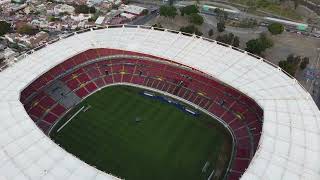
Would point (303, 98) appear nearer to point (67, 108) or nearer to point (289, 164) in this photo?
point (289, 164)

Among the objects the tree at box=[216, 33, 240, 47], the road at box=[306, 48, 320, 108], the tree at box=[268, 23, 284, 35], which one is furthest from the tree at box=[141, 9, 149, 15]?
the road at box=[306, 48, 320, 108]

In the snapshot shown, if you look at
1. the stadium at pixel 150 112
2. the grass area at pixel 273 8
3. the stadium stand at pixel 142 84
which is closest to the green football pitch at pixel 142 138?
the stadium at pixel 150 112

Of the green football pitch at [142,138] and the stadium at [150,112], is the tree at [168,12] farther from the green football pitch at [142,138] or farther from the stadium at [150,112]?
the green football pitch at [142,138]

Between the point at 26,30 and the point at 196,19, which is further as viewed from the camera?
the point at 196,19

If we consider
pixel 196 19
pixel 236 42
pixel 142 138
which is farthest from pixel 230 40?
pixel 142 138

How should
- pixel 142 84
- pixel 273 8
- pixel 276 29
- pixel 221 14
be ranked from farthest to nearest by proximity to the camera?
pixel 273 8, pixel 221 14, pixel 276 29, pixel 142 84

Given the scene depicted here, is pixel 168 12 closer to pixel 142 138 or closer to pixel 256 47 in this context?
pixel 256 47

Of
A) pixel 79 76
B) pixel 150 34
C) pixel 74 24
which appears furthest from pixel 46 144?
pixel 74 24
